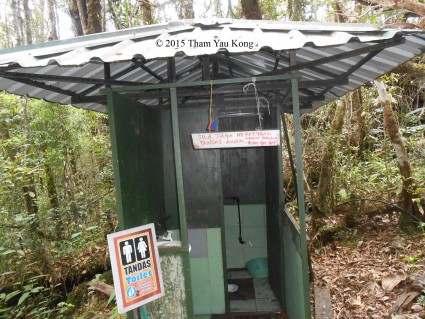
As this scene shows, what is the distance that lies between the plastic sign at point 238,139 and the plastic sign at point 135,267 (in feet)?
2.82

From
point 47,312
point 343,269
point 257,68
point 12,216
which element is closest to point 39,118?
point 12,216

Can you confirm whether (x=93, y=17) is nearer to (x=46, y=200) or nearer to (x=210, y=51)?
(x=46, y=200)

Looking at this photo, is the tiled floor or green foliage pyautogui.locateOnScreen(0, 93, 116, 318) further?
green foliage pyautogui.locateOnScreen(0, 93, 116, 318)

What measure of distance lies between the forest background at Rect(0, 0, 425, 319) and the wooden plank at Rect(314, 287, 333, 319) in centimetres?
162

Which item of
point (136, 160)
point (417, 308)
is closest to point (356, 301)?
point (417, 308)

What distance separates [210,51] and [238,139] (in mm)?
811

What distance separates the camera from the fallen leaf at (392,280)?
4.12m

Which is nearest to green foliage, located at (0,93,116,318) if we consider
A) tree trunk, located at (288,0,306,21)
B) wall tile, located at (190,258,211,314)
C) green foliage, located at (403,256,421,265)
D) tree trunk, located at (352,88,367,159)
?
wall tile, located at (190,258,211,314)

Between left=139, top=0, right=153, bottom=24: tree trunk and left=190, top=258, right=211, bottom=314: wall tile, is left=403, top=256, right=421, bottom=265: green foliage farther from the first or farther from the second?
left=139, top=0, right=153, bottom=24: tree trunk

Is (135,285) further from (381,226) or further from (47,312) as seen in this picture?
(381,226)

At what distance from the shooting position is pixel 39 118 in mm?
5945

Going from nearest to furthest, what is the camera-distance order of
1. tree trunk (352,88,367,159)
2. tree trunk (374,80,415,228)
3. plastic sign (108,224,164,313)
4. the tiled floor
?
plastic sign (108,224,164,313), the tiled floor, tree trunk (374,80,415,228), tree trunk (352,88,367,159)

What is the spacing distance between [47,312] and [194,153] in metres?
3.26

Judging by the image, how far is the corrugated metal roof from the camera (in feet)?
6.73
